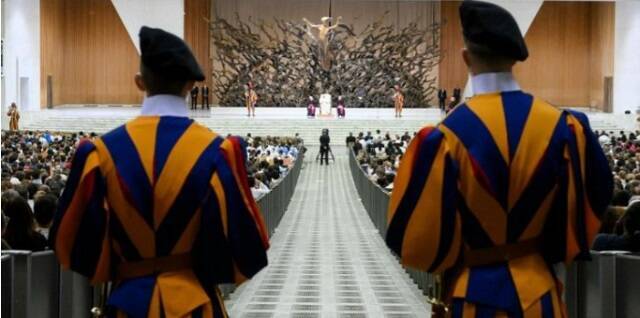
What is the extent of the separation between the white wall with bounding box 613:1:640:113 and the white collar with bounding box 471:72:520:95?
3875 cm

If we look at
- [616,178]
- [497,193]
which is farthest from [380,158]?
[497,193]

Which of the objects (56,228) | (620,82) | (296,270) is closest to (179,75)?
(56,228)

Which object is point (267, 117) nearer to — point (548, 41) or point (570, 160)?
point (548, 41)

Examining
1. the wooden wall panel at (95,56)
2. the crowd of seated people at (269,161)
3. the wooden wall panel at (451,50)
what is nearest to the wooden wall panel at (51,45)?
the wooden wall panel at (95,56)

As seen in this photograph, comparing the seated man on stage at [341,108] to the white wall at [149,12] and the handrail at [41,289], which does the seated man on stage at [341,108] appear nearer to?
the white wall at [149,12]

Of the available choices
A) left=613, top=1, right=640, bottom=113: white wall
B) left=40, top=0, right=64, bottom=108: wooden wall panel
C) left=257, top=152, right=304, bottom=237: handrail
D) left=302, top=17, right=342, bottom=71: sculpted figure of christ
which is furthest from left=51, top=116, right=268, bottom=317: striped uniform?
left=40, top=0, right=64, bottom=108: wooden wall panel

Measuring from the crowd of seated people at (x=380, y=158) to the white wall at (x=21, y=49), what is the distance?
15.8 m

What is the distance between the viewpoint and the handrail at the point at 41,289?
15.3 ft

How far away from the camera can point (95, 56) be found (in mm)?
48000

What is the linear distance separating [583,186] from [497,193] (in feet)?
1.07

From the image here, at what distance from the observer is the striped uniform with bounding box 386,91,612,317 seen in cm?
331

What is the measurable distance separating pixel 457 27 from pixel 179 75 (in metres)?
44.3

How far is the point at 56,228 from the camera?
11.2 ft

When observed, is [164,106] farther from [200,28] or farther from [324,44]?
[200,28]
